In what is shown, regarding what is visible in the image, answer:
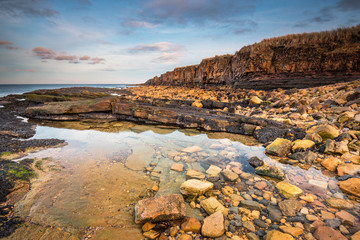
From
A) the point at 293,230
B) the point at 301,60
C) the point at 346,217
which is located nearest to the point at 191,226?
the point at 293,230

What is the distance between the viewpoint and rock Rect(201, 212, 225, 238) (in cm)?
183

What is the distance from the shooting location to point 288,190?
2.63 meters

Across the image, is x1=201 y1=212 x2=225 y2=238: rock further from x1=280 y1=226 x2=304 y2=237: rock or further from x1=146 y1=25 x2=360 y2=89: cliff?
x1=146 y1=25 x2=360 y2=89: cliff

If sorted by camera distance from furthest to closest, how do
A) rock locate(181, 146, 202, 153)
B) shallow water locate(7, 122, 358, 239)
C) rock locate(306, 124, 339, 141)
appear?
rock locate(181, 146, 202, 153)
rock locate(306, 124, 339, 141)
shallow water locate(7, 122, 358, 239)

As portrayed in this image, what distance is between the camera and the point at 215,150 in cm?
459

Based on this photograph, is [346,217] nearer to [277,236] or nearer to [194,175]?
[277,236]

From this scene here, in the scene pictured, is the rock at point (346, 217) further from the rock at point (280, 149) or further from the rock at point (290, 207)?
the rock at point (280, 149)

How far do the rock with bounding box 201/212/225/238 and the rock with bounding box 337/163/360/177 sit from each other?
2.94 metres

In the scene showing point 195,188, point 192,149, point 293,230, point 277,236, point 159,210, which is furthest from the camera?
point 192,149

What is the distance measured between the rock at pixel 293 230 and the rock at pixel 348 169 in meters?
2.17

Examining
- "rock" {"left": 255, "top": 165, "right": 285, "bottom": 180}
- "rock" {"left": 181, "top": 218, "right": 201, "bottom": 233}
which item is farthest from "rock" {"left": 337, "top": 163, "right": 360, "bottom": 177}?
"rock" {"left": 181, "top": 218, "right": 201, "bottom": 233}

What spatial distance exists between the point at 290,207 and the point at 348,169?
6.47ft

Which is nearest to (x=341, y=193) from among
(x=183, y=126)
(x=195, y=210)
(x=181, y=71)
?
(x=195, y=210)

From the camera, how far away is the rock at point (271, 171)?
3.11 m
